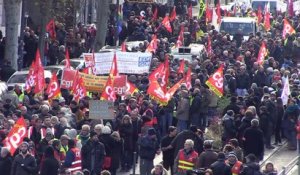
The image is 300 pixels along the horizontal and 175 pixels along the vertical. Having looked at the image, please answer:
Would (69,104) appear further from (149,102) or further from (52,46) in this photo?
(52,46)

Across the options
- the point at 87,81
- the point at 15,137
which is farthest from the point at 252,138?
the point at 15,137

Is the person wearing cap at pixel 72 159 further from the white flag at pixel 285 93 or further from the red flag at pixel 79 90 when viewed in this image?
the white flag at pixel 285 93

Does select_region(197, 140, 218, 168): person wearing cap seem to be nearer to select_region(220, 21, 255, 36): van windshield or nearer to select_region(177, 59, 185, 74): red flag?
select_region(177, 59, 185, 74): red flag

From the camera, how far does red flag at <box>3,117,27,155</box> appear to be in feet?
103

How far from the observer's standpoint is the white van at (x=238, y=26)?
2362 inches

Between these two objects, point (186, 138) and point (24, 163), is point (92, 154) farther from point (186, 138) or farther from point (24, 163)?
point (24, 163)

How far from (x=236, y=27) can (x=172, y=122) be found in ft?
69.4

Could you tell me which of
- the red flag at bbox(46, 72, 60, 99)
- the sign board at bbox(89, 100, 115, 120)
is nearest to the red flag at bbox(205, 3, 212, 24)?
the red flag at bbox(46, 72, 60, 99)

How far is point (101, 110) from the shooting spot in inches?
1374

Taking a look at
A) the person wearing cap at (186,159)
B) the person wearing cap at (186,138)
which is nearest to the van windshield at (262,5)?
the person wearing cap at (186,138)

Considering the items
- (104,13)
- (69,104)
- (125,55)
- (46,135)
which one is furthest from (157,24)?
(46,135)

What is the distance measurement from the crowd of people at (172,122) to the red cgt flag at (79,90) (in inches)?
11.2

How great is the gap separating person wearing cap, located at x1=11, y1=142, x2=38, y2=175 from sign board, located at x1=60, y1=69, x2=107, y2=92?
352 inches

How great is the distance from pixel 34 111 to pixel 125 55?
323 inches
